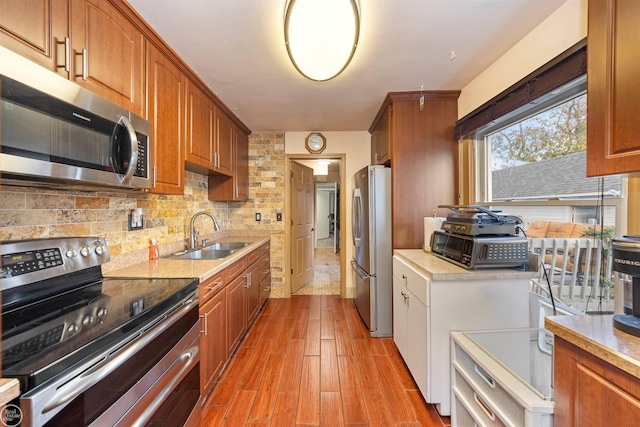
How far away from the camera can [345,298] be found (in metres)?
3.73

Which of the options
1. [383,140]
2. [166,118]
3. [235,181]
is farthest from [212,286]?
[383,140]

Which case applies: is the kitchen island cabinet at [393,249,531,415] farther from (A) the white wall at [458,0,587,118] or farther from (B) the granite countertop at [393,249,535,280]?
(A) the white wall at [458,0,587,118]

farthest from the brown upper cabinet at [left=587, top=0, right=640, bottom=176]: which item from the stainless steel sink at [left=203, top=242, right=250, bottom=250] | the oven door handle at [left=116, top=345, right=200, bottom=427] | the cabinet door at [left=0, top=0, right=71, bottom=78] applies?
the stainless steel sink at [left=203, top=242, right=250, bottom=250]

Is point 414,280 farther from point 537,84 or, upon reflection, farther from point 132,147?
point 132,147

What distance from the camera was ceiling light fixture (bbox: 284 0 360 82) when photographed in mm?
1307

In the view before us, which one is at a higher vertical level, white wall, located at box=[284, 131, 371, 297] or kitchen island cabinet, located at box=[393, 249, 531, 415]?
white wall, located at box=[284, 131, 371, 297]

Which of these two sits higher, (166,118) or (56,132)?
(166,118)

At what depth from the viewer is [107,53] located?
1292 mm

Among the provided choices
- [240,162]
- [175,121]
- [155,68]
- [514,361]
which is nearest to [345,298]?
[240,162]

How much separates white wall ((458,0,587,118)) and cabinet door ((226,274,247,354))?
8.47ft

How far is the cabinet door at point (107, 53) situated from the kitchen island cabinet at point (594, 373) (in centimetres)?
214

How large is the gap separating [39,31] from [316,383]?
2389mm

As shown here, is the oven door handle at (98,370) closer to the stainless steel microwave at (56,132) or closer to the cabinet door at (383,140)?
the stainless steel microwave at (56,132)

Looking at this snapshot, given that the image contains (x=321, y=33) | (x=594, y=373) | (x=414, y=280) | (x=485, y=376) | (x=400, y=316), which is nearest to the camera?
(x=594, y=373)
